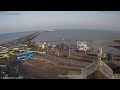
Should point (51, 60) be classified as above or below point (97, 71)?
above

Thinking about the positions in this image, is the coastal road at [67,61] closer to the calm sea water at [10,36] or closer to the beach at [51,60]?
the beach at [51,60]

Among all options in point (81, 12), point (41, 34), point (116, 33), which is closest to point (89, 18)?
point (81, 12)

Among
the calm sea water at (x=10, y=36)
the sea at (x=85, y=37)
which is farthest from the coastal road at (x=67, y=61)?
the calm sea water at (x=10, y=36)

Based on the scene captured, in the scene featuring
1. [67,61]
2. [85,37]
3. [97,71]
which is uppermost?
[85,37]

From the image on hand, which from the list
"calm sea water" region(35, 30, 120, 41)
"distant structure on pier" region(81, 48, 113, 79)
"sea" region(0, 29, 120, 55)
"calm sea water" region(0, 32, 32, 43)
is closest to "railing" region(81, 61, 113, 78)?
"distant structure on pier" region(81, 48, 113, 79)

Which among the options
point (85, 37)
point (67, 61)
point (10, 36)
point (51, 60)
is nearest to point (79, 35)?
point (85, 37)

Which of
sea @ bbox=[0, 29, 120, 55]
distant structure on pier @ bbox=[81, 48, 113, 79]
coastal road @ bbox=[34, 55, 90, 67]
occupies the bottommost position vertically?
distant structure on pier @ bbox=[81, 48, 113, 79]

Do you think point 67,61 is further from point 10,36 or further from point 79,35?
point 10,36

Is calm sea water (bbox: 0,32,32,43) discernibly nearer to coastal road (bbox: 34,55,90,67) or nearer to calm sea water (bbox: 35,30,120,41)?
calm sea water (bbox: 35,30,120,41)
